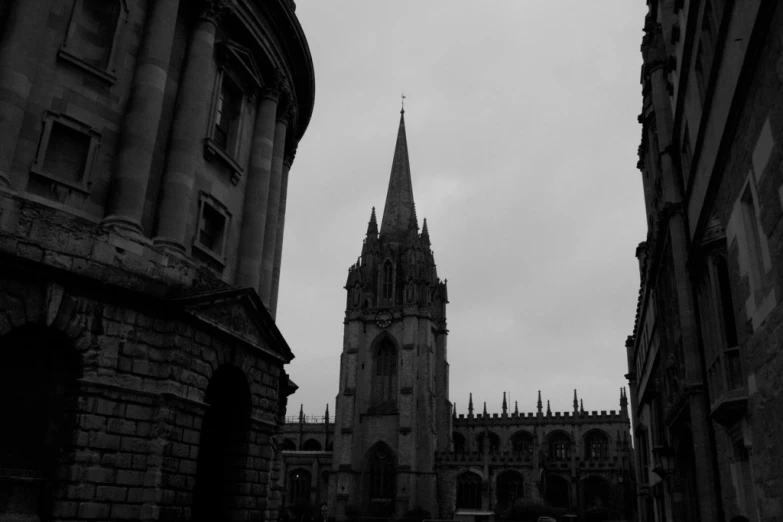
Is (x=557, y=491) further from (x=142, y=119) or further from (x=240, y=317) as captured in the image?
(x=142, y=119)

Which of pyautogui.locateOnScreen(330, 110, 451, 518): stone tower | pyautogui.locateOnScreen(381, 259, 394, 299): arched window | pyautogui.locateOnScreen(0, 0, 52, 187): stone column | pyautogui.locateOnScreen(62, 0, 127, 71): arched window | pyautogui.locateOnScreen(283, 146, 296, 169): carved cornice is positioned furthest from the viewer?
pyautogui.locateOnScreen(381, 259, 394, 299): arched window

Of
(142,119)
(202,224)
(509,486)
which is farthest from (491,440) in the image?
(142,119)

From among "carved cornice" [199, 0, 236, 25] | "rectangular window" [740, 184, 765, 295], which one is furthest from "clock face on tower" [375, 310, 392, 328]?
"rectangular window" [740, 184, 765, 295]

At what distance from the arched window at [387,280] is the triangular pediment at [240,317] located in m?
57.3

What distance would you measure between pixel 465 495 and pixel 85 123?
6374cm

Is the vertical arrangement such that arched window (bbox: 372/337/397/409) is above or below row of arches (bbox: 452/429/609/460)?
above

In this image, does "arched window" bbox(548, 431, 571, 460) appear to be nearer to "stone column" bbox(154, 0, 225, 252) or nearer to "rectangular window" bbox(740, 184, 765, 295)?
"stone column" bbox(154, 0, 225, 252)

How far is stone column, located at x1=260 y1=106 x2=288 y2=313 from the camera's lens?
22688 mm

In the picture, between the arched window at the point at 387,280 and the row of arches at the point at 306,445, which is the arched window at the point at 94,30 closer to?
the arched window at the point at 387,280

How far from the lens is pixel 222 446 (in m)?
17.9

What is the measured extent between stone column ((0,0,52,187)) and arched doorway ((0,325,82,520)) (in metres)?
3.36

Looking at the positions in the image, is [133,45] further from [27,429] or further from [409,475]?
[409,475]

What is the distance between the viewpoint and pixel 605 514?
2552 inches

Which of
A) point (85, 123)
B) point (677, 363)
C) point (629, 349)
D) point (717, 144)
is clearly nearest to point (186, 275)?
point (85, 123)
